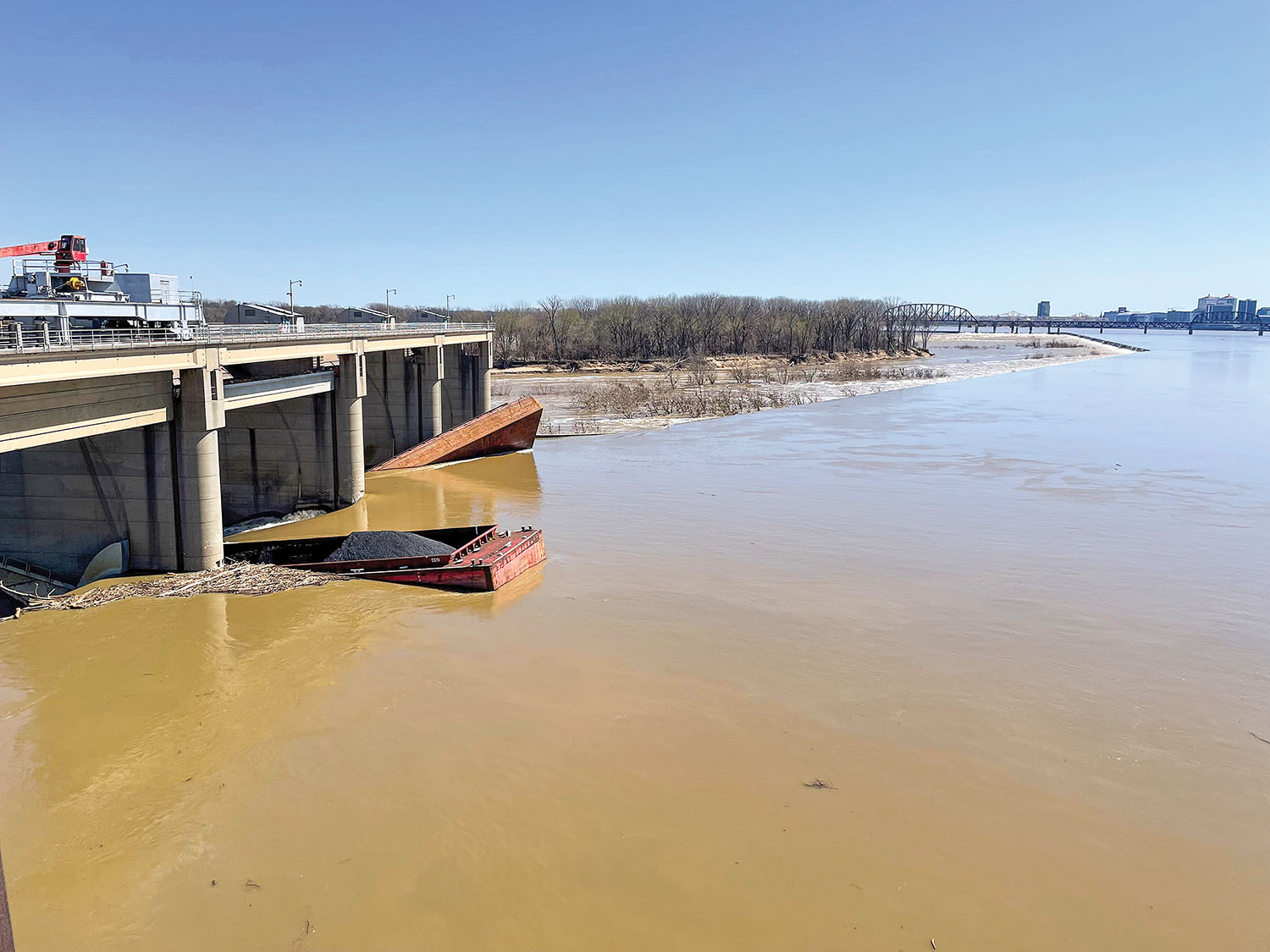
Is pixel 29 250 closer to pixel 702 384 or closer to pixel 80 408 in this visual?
pixel 80 408

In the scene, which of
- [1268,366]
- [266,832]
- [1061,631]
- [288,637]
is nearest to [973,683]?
[1061,631]

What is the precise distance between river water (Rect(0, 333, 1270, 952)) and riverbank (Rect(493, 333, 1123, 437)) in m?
33.5

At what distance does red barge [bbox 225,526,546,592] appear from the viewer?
22.2 meters

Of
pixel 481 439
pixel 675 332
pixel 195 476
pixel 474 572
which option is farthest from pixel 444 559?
pixel 675 332

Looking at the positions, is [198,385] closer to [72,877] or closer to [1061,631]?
[72,877]

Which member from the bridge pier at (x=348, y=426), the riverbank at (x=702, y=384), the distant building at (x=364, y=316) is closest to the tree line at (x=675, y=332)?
the riverbank at (x=702, y=384)

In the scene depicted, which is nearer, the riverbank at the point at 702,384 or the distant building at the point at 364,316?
the distant building at the point at 364,316

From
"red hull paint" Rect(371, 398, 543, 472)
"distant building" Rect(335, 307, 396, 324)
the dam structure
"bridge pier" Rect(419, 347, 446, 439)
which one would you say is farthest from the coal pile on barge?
"distant building" Rect(335, 307, 396, 324)

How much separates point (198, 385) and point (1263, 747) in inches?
956

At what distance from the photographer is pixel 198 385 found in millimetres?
23078

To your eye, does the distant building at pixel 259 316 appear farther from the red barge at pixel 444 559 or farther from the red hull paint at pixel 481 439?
the red barge at pixel 444 559

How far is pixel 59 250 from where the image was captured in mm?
27625

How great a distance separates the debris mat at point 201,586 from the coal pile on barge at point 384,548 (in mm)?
829

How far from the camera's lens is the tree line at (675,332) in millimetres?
112438
